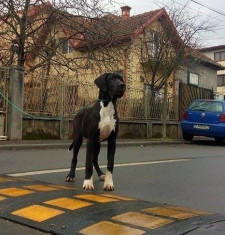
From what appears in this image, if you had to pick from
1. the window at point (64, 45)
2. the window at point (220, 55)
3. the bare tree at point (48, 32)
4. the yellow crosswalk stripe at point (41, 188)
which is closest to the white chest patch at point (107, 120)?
the yellow crosswalk stripe at point (41, 188)

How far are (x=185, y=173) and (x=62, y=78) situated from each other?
8262 mm

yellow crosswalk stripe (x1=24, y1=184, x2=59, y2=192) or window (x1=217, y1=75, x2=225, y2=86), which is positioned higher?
window (x1=217, y1=75, x2=225, y2=86)

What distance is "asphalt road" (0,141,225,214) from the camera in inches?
222

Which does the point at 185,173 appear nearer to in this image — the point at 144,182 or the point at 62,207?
the point at 144,182

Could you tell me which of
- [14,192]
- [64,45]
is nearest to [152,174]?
[14,192]

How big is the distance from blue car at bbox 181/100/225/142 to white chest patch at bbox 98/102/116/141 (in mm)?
11240

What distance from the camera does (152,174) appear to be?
299 inches

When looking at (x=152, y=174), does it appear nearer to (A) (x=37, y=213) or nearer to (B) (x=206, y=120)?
(A) (x=37, y=213)

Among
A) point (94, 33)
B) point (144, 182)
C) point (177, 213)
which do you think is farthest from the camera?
point (94, 33)

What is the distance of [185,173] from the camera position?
25.9 feet

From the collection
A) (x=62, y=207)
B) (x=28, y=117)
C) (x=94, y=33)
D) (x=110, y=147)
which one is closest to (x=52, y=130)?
(x=28, y=117)

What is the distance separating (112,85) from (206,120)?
11.5 metres

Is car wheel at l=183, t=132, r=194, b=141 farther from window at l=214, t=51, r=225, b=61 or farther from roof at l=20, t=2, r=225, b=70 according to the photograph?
window at l=214, t=51, r=225, b=61

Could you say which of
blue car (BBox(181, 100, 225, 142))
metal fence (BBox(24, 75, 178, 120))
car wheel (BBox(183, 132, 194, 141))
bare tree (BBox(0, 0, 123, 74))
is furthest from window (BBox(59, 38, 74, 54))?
car wheel (BBox(183, 132, 194, 141))
